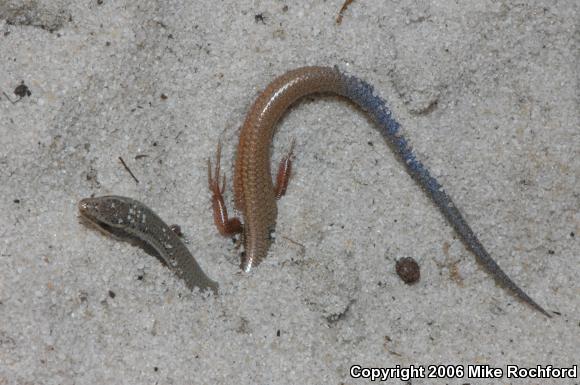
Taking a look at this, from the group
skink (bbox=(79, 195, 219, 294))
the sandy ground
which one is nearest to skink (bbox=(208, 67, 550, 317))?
the sandy ground

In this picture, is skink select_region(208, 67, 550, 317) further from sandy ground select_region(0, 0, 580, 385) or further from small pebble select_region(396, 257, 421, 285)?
small pebble select_region(396, 257, 421, 285)

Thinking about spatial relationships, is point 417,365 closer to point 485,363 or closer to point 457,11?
point 485,363

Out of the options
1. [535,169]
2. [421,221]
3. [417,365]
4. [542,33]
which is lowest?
[417,365]

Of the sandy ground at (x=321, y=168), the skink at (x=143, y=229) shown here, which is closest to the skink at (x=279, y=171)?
the sandy ground at (x=321, y=168)

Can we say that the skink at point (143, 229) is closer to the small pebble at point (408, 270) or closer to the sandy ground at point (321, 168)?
the sandy ground at point (321, 168)

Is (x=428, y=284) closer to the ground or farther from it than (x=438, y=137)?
closer to the ground

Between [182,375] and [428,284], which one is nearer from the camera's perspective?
[182,375]

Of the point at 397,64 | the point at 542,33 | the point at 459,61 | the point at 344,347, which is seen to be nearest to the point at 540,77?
the point at 542,33
